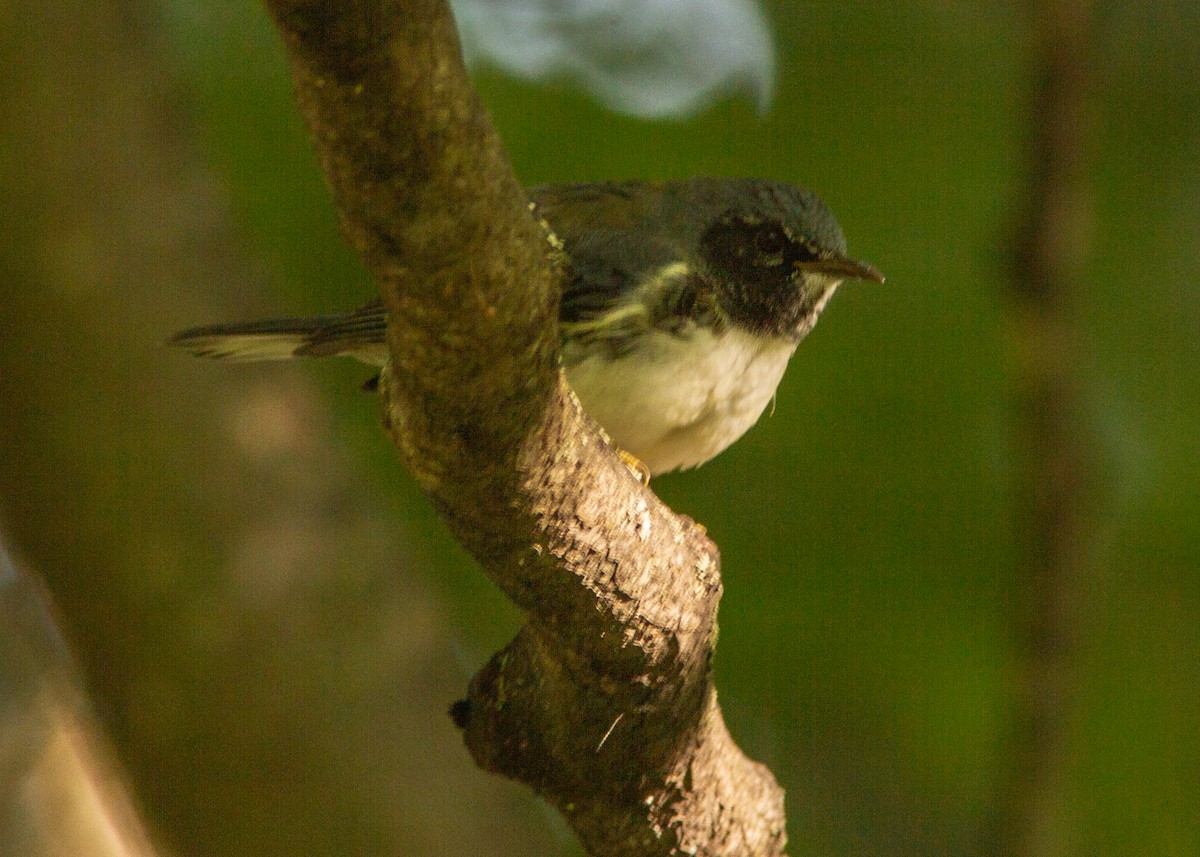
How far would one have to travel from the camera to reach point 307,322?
3947 millimetres

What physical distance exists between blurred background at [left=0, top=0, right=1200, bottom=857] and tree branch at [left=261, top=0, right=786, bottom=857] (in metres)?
1.19

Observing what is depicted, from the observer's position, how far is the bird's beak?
4.08 meters

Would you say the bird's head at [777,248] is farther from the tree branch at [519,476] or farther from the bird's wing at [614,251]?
the tree branch at [519,476]

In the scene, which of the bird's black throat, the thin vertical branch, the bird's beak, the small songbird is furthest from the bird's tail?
the thin vertical branch

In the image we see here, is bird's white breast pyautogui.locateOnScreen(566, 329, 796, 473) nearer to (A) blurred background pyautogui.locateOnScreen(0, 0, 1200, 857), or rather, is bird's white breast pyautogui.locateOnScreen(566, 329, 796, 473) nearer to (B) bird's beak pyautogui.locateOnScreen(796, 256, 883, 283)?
(B) bird's beak pyautogui.locateOnScreen(796, 256, 883, 283)

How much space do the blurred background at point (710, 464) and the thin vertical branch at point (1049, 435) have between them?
6 centimetres

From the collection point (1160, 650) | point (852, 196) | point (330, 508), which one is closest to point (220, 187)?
point (330, 508)

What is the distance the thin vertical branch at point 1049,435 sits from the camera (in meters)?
3.87

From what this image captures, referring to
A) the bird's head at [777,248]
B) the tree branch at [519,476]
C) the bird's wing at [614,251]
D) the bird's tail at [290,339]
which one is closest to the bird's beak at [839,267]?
the bird's head at [777,248]

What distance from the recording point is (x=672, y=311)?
3705 mm

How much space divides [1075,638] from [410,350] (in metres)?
2.81

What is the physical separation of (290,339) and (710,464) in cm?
220

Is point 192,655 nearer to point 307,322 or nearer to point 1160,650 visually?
point 307,322

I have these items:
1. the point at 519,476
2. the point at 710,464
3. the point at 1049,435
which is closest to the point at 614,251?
the point at 1049,435
